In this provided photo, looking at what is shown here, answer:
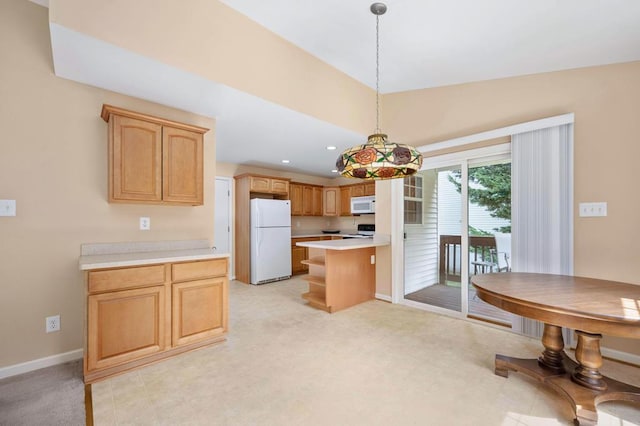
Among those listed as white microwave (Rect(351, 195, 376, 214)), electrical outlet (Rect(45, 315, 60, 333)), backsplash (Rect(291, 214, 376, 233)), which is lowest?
electrical outlet (Rect(45, 315, 60, 333))

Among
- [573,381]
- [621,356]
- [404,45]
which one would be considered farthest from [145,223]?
[621,356]

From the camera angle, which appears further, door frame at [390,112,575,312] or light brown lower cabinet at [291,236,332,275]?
light brown lower cabinet at [291,236,332,275]

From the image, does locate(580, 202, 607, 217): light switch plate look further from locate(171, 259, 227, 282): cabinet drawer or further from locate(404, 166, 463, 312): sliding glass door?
locate(171, 259, 227, 282): cabinet drawer

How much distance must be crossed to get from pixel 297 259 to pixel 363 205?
6.19 feet

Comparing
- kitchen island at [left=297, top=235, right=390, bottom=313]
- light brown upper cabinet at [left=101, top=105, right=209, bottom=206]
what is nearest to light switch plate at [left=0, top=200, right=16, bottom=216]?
light brown upper cabinet at [left=101, top=105, right=209, bottom=206]

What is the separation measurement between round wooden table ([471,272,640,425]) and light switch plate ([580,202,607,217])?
67cm

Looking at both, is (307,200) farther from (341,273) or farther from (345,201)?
(341,273)

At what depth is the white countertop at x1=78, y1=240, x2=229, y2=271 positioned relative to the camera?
7.07 ft

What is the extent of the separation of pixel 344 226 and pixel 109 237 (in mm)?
5270

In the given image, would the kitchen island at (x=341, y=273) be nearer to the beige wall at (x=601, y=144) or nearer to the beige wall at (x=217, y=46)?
the beige wall at (x=217, y=46)

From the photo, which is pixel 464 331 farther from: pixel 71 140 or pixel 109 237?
pixel 71 140

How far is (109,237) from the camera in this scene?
8.50 ft

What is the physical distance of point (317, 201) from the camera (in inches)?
270

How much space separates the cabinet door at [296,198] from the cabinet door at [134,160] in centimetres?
376
